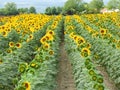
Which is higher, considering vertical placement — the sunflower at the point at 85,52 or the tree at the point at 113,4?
the sunflower at the point at 85,52

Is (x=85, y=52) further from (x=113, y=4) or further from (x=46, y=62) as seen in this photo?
(x=113, y=4)

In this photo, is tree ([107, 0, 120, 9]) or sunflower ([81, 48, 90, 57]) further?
tree ([107, 0, 120, 9])

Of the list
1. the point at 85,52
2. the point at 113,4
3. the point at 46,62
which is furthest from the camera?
the point at 113,4

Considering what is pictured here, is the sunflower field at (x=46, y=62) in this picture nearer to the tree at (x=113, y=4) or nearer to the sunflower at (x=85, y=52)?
the sunflower at (x=85, y=52)

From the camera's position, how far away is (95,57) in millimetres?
10953

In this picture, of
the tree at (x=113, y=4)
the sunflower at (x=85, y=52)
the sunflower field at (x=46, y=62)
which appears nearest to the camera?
the sunflower field at (x=46, y=62)

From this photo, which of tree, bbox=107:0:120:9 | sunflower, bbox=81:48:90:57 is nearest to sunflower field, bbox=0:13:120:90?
sunflower, bbox=81:48:90:57

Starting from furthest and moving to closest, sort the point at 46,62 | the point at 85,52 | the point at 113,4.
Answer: the point at 113,4, the point at 85,52, the point at 46,62

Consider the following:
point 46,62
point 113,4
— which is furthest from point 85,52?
point 113,4

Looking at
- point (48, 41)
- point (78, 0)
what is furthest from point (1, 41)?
point (78, 0)

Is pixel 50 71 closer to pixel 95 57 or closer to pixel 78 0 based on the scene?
pixel 95 57

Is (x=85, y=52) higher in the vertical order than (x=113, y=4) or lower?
higher

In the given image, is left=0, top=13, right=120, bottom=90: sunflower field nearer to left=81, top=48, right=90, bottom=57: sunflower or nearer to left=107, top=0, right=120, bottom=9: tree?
left=81, top=48, right=90, bottom=57: sunflower

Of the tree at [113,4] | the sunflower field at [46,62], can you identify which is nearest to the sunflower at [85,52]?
the sunflower field at [46,62]
